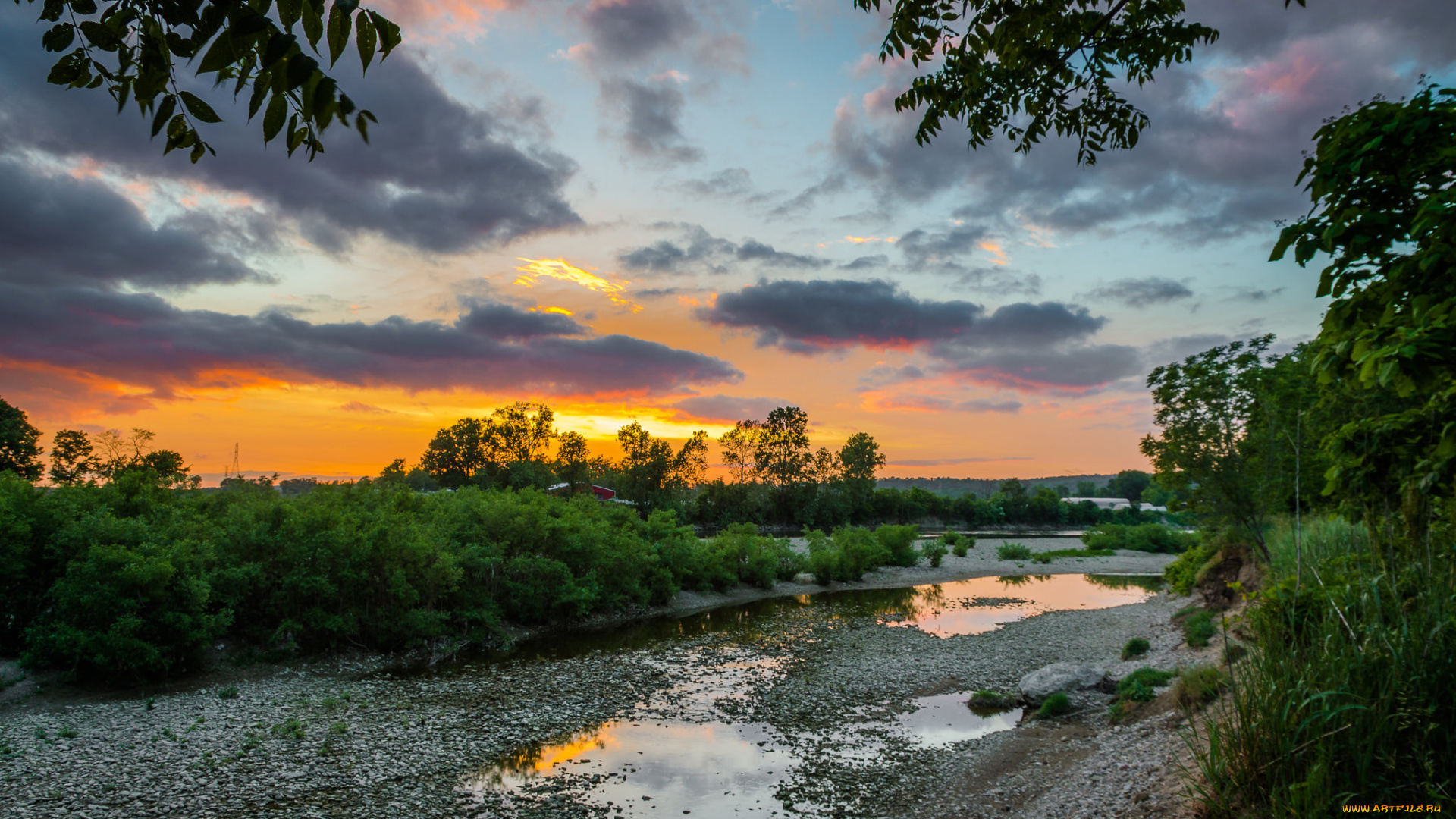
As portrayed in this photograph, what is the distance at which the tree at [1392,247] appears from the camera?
393cm

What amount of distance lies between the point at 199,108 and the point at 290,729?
15113mm

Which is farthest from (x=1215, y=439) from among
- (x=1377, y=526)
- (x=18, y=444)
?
(x=18, y=444)

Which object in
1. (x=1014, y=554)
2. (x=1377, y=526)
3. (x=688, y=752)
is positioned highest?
(x=1377, y=526)

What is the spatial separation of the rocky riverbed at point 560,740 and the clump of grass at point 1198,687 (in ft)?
2.26

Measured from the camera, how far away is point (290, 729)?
44.2ft

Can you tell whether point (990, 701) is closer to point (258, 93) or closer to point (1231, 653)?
point (1231, 653)

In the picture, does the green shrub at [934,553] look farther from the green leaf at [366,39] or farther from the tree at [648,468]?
the green leaf at [366,39]

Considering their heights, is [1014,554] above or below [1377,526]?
below

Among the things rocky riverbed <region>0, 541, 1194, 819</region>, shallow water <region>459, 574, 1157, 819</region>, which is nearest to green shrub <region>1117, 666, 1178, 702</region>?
rocky riverbed <region>0, 541, 1194, 819</region>

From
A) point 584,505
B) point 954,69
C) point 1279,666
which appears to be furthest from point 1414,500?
point 584,505

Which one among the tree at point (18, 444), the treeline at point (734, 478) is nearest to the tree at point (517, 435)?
the treeline at point (734, 478)

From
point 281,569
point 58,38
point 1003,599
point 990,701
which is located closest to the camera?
point 58,38

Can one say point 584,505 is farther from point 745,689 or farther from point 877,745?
point 877,745

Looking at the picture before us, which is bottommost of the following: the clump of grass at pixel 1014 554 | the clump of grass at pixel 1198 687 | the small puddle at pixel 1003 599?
the small puddle at pixel 1003 599
